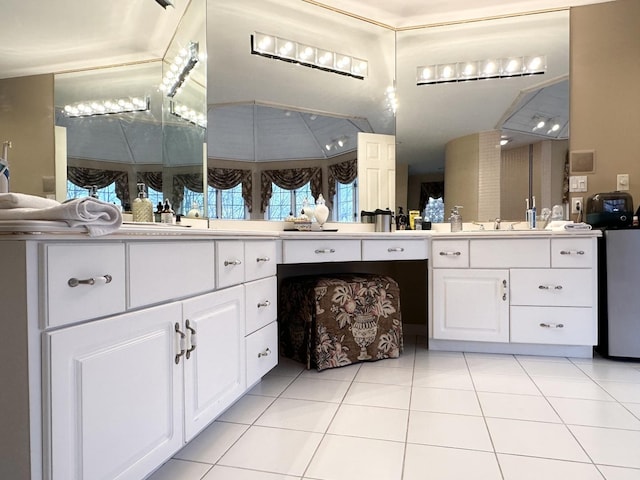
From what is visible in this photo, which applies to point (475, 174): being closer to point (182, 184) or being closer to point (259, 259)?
point (259, 259)

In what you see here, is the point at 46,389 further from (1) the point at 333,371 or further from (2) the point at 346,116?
(2) the point at 346,116

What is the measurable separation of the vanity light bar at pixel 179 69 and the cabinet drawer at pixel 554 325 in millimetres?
2375

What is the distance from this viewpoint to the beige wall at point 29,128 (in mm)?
1271

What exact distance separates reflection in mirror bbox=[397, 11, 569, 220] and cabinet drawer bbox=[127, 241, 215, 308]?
6.71 feet

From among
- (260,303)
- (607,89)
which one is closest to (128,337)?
(260,303)

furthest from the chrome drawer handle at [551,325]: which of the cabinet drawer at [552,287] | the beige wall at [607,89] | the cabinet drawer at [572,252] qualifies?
the beige wall at [607,89]

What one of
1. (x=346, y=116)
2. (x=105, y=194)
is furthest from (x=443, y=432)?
(x=346, y=116)

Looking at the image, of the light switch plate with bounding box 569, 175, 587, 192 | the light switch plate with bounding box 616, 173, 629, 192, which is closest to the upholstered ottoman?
the light switch plate with bounding box 569, 175, 587, 192

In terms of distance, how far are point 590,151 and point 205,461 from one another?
120 inches

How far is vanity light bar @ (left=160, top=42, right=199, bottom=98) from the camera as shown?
77.5 inches

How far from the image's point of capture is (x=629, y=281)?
91.0 inches

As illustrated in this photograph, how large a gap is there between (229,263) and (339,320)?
94 cm

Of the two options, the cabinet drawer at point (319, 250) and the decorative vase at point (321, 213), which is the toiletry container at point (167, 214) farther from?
the decorative vase at point (321, 213)

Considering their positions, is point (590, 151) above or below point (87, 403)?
above
